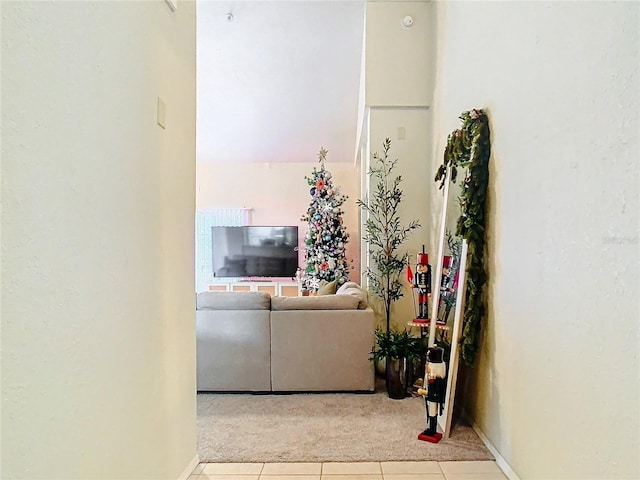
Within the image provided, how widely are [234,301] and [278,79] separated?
350 centimetres

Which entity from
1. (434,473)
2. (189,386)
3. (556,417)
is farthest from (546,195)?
(189,386)

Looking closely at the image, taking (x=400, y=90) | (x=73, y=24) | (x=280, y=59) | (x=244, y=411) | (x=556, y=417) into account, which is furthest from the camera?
(x=280, y=59)

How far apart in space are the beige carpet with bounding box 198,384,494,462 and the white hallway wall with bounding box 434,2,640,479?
0.33m

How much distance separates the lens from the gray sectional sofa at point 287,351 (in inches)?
155

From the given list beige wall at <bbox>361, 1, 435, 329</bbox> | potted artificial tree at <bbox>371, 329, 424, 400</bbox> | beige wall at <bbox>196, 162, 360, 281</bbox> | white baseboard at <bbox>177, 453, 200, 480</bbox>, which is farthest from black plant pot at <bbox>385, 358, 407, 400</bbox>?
beige wall at <bbox>196, 162, 360, 281</bbox>

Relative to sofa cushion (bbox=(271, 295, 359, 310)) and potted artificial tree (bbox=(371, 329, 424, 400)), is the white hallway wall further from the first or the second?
sofa cushion (bbox=(271, 295, 359, 310))

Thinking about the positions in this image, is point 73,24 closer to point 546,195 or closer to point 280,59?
point 546,195

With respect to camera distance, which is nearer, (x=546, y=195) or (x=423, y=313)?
(x=546, y=195)

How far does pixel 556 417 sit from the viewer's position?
1.99 meters

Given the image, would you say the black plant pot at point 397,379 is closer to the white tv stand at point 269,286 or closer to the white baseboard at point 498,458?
the white baseboard at point 498,458

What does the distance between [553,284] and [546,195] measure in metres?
0.38

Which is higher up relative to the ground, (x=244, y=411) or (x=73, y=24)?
(x=73, y=24)

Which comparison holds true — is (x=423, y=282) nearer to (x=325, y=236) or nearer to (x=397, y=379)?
(x=397, y=379)

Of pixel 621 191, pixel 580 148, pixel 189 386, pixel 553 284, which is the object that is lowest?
pixel 189 386
